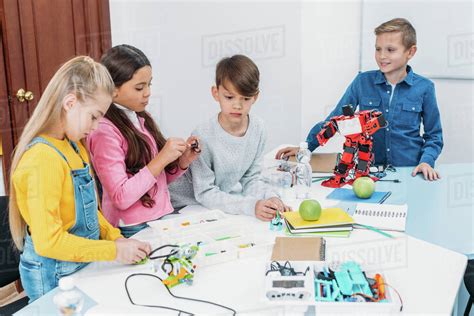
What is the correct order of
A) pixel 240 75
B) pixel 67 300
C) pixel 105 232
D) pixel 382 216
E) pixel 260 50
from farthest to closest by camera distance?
pixel 260 50 < pixel 240 75 < pixel 382 216 < pixel 105 232 < pixel 67 300

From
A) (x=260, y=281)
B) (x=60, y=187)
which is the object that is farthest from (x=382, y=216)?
(x=60, y=187)

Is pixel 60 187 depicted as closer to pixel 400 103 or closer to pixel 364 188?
pixel 364 188

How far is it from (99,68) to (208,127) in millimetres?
566

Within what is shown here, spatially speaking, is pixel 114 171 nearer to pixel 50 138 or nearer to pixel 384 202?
pixel 50 138

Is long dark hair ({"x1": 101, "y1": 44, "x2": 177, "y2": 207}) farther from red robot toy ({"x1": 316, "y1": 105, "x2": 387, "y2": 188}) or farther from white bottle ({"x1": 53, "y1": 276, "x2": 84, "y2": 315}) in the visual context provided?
red robot toy ({"x1": 316, "y1": 105, "x2": 387, "y2": 188})

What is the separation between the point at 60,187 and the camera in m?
1.24

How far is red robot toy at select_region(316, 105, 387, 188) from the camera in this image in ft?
6.43

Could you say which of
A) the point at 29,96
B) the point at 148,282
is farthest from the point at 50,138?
the point at 29,96

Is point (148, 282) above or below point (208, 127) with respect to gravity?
below

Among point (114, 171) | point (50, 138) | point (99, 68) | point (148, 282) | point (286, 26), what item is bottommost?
point (148, 282)

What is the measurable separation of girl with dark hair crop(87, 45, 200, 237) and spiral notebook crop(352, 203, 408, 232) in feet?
2.03

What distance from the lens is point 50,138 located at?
1305 mm

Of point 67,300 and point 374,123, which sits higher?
point 374,123

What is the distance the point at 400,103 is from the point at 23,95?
1.98 m
